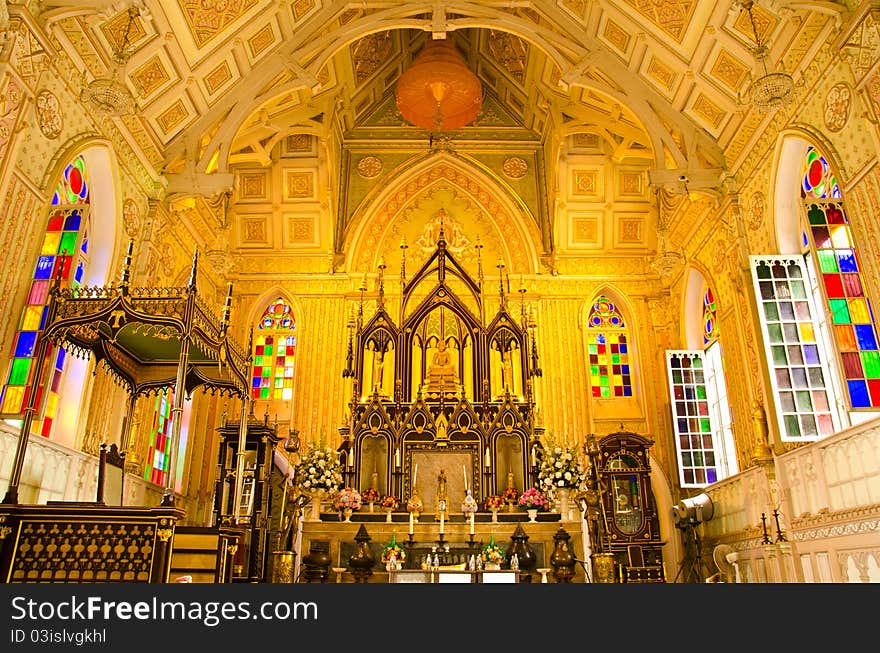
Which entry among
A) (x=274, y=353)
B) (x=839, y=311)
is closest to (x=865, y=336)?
(x=839, y=311)

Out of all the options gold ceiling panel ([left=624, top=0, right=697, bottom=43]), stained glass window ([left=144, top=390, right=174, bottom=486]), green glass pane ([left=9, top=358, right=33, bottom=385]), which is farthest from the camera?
stained glass window ([left=144, top=390, right=174, bottom=486])

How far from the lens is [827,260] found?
364 inches

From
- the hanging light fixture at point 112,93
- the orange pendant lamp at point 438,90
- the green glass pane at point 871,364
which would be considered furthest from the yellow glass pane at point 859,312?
the hanging light fixture at point 112,93

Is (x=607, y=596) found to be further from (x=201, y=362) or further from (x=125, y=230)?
(x=125, y=230)

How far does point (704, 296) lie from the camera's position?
15164mm

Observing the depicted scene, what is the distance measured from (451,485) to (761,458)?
5.64 meters

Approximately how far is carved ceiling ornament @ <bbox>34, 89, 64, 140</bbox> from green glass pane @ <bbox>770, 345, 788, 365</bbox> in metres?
11.4

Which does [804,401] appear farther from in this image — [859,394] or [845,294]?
[845,294]

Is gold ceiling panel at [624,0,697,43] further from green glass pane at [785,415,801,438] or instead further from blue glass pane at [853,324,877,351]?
green glass pane at [785,415,801,438]

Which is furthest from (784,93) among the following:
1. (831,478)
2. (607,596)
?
(607,596)

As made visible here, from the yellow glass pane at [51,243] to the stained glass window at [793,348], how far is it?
35.5ft

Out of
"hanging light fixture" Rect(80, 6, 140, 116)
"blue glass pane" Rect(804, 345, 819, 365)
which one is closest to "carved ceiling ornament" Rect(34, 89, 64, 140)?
"hanging light fixture" Rect(80, 6, 140, 116)

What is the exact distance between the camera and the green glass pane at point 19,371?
768 cm

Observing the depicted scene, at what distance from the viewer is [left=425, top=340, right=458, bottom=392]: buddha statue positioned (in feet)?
44.6
